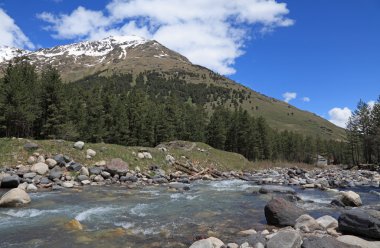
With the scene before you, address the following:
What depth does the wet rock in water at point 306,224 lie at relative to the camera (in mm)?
15794

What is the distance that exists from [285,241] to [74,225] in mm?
9322

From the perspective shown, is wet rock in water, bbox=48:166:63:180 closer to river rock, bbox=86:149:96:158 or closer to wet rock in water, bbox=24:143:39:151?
wet rock in water, bbox=24:143:39:151

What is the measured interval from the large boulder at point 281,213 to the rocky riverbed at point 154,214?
0.05 metres

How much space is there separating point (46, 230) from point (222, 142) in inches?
3249

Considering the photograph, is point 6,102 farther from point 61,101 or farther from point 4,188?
point 4,188

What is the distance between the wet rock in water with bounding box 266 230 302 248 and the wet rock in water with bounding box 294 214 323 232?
3.11 m

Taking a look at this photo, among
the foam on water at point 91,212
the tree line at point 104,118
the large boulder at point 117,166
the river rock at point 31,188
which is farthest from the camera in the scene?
the tree line at point 104,118

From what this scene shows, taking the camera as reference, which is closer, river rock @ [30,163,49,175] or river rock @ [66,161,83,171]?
river rock @ [30,163,49,175]

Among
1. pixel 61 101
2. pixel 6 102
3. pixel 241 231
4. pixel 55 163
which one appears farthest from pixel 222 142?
pixel 241 231

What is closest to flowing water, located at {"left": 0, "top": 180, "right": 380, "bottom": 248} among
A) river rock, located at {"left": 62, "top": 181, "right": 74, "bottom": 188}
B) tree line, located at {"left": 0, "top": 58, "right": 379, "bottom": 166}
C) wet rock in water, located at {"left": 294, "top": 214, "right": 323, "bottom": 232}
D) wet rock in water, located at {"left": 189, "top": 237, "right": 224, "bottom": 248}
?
wet rock in water, located at {"left": 189, "top": 237, "right": 224, "bottom": 248}

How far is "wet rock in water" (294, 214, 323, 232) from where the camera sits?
1579cm

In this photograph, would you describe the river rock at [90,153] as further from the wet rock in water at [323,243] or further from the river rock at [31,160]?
the wet rock in water at [323,243]

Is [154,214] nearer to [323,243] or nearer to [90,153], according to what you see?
[323,243]

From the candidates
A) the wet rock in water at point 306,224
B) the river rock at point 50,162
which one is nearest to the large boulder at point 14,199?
the river rock at point 50,162
